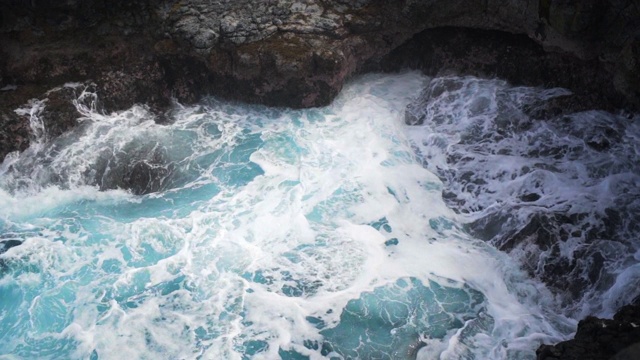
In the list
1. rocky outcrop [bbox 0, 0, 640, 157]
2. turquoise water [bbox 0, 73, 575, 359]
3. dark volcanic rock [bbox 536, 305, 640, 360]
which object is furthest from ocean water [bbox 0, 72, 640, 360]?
dark volcanic rock [bbox 536, 305, 640, 360]

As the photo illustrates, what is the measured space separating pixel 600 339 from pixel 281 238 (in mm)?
5860

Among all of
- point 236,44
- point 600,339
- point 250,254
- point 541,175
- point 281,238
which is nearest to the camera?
point 600,339

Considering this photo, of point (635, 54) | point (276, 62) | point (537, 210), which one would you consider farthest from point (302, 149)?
point (635, 54)

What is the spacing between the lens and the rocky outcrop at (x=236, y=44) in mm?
12461

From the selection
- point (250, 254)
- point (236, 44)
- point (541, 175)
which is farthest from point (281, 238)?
point (236, 44)

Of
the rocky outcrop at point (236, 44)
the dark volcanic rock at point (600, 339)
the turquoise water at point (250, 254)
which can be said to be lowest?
the turquoise water at point (250, 254)

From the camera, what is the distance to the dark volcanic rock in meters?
6.86

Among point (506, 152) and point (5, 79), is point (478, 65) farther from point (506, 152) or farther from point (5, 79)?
point (5, 79)

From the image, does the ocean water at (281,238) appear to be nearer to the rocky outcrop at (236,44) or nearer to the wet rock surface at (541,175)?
the wet rock surface at (541,175)

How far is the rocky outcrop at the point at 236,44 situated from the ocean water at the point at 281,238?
1.96ft

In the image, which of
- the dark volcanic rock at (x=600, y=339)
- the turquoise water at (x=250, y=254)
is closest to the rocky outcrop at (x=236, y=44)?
the turquoise water at (x=250, y=254)

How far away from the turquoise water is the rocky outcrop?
100cm

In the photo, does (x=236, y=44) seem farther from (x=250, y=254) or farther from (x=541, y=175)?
(x=541, y=175)

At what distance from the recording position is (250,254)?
32.9ft
